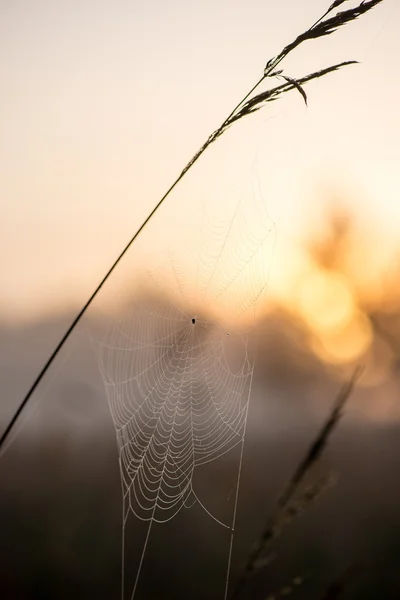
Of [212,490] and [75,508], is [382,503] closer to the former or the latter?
[212,490]

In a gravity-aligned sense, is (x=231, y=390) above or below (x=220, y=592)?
above

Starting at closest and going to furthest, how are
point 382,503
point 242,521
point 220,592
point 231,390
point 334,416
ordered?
point 334,416 → point 231,390 → point 220,592 → point 242,521 → point 382,503

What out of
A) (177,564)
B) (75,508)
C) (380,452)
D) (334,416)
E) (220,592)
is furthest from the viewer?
(380,452)

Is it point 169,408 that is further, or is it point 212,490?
point 212,490

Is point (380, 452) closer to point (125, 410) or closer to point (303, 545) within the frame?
point (303, 545)

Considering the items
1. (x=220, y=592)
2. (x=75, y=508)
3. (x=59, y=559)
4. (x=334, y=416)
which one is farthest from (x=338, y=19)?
(x=75, y=508)

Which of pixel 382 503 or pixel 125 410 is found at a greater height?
pixel 382 503

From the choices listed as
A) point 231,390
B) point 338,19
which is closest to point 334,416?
point 338,19

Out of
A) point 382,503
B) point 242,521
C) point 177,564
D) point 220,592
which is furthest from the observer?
point 382,503

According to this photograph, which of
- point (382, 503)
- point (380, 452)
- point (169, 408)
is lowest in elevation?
point (169, 408)
